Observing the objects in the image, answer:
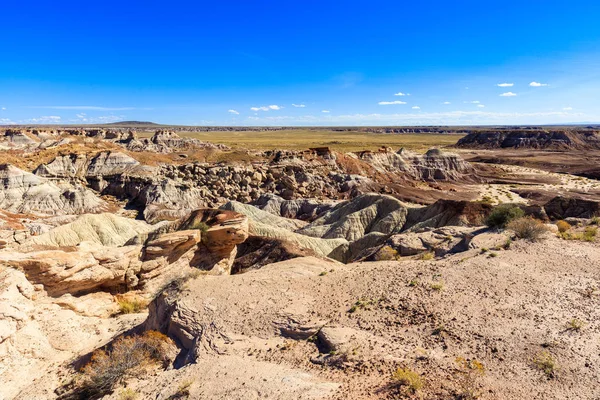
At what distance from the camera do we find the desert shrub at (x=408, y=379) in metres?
7.64

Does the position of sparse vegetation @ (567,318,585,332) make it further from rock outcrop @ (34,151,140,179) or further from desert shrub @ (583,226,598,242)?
rock outcrop @ (34,151,140,179)

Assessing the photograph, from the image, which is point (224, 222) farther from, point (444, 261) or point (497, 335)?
point (497, 335)

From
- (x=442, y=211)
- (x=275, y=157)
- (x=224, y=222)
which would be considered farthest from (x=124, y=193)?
Result: (x=442, y=211)

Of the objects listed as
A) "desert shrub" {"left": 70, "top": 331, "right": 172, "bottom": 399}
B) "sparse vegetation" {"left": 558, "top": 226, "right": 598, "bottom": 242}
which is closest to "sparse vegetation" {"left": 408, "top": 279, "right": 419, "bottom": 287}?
"desert shrub" {"left": 70, "top": 331, "right": 172, "bottom": 399}

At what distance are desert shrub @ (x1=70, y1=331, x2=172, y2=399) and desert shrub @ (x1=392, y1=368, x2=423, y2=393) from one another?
281 inches

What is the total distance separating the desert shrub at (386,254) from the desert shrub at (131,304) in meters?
Result: 12.3

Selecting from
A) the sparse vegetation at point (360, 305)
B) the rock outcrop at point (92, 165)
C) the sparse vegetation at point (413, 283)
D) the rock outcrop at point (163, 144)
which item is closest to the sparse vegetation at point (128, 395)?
the sparse vegetation at point (360, 305)

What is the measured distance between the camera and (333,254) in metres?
28.0

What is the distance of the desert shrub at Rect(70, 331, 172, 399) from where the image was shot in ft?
33.1

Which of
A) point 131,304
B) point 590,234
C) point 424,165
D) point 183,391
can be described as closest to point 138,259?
point 131,304

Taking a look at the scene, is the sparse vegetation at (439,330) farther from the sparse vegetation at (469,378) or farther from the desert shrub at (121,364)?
the desert shrub at (121,364)

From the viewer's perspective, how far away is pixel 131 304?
669 inches

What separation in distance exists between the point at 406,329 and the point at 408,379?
2.44 m

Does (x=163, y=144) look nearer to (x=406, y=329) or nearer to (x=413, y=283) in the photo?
(x=413, y=283)
